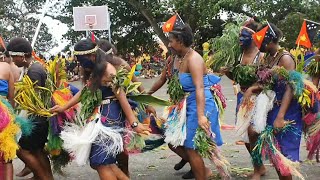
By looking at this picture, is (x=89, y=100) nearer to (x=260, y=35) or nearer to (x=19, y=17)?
(x=260, y=35)

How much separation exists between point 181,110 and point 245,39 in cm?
114

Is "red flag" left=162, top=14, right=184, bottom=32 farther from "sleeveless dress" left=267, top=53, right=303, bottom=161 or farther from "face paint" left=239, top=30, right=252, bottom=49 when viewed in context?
"sleeveless dress" left=267, top=53, right=303, bottom=161

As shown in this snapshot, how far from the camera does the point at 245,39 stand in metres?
5.18

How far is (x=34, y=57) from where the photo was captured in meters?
5.16

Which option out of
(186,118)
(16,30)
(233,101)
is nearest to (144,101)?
(186,118)

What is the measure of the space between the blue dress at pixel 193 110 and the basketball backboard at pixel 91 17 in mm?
11025

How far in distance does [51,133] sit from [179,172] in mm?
1687

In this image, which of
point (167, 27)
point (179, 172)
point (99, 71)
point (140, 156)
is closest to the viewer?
point (99, 71)

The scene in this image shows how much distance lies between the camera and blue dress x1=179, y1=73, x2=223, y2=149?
461 cm

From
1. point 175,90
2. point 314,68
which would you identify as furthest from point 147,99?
point 314,68

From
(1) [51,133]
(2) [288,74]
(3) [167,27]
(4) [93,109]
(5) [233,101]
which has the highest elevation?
(3) [167,27]

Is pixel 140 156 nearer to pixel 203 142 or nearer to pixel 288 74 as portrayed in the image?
pixel 203 142

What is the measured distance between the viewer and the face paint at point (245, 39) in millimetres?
Result: 5168

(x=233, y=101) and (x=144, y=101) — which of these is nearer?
(x=144, y=101)
